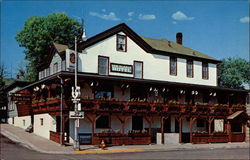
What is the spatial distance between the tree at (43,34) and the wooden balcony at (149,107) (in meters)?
24.9

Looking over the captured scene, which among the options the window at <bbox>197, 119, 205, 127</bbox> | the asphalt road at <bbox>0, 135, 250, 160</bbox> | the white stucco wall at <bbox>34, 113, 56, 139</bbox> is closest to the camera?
the asphalt road at <bbox>0, 135, 250, 160</bbox>

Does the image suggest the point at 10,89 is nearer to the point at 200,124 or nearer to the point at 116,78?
the point at 116,78

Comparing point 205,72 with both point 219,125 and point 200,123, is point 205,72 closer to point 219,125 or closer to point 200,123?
point 200,123

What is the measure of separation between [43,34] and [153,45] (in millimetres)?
20414

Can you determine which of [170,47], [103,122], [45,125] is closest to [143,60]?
[170,47]

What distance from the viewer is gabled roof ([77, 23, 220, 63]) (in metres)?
32.5

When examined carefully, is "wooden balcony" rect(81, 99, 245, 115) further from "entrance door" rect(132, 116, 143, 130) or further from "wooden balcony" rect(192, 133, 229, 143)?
"entrance door" rect(132, 116, 143, 130)

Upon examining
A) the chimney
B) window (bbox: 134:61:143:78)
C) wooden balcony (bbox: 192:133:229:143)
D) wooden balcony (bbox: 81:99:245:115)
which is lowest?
wooden balcony (bbox: 192:133:229:143)

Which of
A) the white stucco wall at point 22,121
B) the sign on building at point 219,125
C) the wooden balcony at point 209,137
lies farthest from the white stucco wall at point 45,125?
the sign on building at point 219,125

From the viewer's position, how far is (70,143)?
1128 inches

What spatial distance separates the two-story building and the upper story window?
0.10m

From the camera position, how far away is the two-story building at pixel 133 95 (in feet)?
95.7

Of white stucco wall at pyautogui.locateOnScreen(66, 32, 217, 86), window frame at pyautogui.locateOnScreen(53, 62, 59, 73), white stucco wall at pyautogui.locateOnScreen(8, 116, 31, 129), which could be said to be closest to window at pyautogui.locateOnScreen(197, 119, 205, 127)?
white stucco wall at pyautogui.locateOnScreen(66, 32, 217, 86)

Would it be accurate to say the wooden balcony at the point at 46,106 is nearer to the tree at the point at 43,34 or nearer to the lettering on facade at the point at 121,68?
the lettering on facade at the point at 121,68
